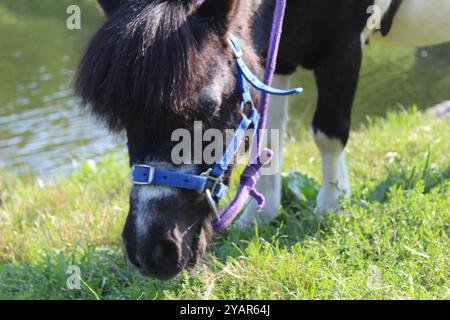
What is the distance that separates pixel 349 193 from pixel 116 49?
2190 millimetres

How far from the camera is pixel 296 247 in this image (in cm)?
324

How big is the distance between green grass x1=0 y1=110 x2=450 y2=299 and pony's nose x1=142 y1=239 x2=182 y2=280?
14.3 inches

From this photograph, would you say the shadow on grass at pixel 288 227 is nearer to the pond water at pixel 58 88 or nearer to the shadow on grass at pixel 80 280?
the shadow on grass at pixel 80 280

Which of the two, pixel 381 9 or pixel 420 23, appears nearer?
pixel 381 9

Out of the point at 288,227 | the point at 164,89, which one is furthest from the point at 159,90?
the point at 288,227

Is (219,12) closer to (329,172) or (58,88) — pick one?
(329,172)

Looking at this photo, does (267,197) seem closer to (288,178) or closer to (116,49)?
(288,178)

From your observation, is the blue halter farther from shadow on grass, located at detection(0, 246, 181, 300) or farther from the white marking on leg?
the white marking on leg

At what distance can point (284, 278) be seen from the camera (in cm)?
290

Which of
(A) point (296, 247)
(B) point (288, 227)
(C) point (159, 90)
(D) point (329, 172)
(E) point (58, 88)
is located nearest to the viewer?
(C) point (159, 90)

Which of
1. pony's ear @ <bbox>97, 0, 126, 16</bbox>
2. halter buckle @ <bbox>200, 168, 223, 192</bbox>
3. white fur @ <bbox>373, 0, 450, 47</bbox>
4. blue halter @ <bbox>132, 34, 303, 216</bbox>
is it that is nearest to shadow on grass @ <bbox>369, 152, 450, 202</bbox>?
white fur @ <bbox>373, 0, 450, 47</bbox>

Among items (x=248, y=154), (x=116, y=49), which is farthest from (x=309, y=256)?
(x=116, y=49)

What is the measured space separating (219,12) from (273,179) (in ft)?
5.71

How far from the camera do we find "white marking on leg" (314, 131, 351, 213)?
12.9 feet
